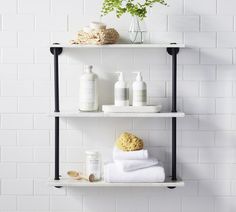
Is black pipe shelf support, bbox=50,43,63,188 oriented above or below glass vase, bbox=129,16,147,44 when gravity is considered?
below

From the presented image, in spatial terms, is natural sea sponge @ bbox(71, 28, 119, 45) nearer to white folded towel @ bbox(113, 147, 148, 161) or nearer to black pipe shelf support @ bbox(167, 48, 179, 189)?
black pipe shelf support @ bbox(167, 48, 179, 189)

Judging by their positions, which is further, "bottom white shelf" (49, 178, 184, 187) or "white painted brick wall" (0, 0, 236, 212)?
"white painted brick wall" (0, 0, 236, 212)

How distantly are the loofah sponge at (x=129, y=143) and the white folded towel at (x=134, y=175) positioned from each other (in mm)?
102

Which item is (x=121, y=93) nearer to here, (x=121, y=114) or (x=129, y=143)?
(x=121, y=114)

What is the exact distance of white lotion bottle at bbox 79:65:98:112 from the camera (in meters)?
2.30

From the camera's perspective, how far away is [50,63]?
241cm

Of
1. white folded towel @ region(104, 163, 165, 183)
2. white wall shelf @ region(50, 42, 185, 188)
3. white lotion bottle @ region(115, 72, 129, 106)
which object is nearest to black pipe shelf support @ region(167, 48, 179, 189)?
white wall shelf @ region(50, 42, 185, 188)

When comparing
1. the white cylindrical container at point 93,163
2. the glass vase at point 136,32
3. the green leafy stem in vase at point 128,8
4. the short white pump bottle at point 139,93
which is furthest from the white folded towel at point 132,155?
the green leafy stem in vase at point 128,8

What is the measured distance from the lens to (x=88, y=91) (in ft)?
7.56

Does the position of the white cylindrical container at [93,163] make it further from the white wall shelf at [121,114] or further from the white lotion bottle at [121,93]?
the white lotion bottle at [121,93]

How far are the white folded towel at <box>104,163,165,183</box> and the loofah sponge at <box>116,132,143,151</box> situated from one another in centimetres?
10

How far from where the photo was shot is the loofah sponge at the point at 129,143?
2287 mm

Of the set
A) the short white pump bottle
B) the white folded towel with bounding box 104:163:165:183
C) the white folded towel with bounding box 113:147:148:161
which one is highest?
the short white pump bottle

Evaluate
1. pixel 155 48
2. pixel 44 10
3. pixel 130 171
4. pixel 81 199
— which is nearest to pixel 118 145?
pixel 130 171
